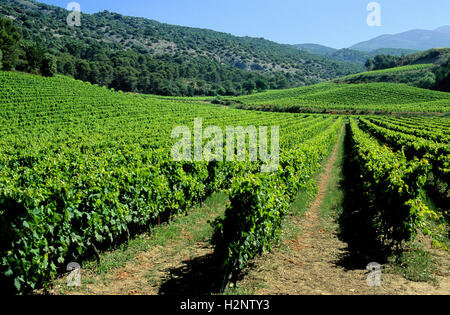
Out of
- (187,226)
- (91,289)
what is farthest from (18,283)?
(187,226)

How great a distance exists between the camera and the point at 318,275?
20.9ft

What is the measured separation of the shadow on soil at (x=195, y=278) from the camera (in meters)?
5.80

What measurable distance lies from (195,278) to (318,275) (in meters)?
2.78

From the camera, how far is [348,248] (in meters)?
7.83

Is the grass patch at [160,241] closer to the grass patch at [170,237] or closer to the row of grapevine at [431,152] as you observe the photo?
the grass patch at [170,237]

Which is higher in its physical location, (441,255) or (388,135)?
(388,135)

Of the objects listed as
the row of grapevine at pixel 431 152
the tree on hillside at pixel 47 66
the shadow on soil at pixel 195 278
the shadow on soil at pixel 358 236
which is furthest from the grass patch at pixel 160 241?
the tree on hillside at pixel 47 66

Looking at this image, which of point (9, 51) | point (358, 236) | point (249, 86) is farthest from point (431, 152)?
point (249, 86)

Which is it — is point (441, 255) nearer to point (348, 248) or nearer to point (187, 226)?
point (348, 248)

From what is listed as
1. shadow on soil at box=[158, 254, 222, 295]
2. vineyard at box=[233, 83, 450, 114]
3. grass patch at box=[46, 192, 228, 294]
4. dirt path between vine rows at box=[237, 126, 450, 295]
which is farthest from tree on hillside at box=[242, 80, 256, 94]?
shadow on soil at box=[158, 254, 222, 295]

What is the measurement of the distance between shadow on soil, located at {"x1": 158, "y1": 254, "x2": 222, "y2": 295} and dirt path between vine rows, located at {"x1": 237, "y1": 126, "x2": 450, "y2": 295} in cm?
65

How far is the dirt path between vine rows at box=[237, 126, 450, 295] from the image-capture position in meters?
5.62

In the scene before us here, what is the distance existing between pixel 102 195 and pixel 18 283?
2.42 meters
